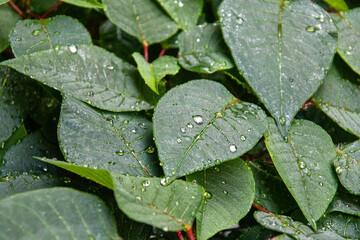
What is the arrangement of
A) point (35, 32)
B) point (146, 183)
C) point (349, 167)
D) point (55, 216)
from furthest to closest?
1. point (35, 32)
2. point (349, 167)
3. point (146, 183)
4. point (55, 216)

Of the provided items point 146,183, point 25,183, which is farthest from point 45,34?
point 146,183

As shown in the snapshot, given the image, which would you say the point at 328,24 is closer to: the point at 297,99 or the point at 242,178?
the point at 297,99

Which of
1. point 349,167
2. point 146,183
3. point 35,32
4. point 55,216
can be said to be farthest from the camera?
point 35,32

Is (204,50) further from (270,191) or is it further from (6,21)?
(6,21)

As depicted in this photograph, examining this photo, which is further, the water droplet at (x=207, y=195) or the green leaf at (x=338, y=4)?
the green leaf at (x=338, y=4)

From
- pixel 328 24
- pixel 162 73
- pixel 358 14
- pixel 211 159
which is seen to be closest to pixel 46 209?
pixel 211 159

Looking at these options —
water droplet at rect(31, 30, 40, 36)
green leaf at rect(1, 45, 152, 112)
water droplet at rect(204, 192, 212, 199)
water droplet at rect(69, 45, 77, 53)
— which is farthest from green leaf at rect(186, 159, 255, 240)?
water droplet at rect(31, 30, 40, 36)

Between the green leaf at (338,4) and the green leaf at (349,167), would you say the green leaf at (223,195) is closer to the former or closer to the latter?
the green leaf at (349,167)

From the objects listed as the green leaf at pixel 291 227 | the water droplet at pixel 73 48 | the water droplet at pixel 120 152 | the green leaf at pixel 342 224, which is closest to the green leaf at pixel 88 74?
the water droplet at pixel 73 48
